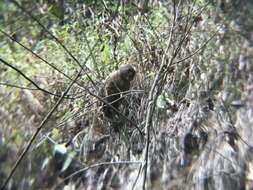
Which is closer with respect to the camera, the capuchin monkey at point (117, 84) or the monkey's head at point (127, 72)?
the capuchin monkey at point (117, 84)

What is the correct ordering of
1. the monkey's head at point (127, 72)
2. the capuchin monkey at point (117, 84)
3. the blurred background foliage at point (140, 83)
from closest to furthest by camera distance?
the blurred background foliage at point (140, 83)
the capuchin monkey at point (117, 84)
the monkey's head at point (127, 72)

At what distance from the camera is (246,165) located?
2.77 metres

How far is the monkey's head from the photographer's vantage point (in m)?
3.67

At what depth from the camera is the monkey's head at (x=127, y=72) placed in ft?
12.0

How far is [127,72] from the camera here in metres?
3.67

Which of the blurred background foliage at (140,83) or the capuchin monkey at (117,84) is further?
the capuchin monkey at (117,84)

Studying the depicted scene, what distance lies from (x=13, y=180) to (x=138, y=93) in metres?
1.13

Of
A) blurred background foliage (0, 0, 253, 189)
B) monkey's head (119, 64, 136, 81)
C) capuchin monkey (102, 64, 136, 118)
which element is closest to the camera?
blurred background foliage (0, 0, 253, 189)

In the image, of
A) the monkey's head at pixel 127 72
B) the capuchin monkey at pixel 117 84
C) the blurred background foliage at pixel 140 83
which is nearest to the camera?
the blurred background foliage at pixel 140 83

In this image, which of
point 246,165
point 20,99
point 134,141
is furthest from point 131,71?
point 246,165

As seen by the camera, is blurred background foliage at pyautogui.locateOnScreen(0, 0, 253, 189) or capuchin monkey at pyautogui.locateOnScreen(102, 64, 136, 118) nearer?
blurred background foliage at pyautogui.locateOnScreen(0, 0, 253, 189)

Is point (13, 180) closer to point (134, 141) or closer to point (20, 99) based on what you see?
point (134, 141)

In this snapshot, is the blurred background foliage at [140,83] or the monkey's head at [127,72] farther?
the monkey's head at [127,72]

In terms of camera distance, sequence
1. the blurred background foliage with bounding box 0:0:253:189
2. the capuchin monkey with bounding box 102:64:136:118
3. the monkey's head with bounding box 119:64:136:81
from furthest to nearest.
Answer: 1. the monkey's head with bounding box 119:64:136:81
2. the capuchin monkey with bounding box 102:64:136:118
3. the blurred background foliage with bounding box 0:0:253:189
